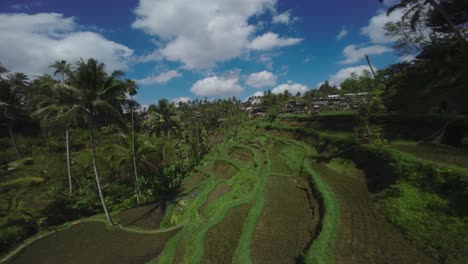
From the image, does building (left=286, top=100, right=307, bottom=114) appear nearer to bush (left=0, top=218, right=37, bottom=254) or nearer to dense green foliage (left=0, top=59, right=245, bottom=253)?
dense green foliage (left=0, top=59, right=245, bottom=253)

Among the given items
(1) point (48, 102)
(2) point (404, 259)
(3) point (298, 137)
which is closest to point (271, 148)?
(3) point (298, 137)

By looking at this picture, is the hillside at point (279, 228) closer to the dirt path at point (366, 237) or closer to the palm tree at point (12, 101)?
the dirt path at point (366, 237)

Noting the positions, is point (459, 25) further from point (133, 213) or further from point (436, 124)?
point (133, 213)

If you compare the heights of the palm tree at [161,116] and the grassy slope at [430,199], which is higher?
the palm tree at [161,116]

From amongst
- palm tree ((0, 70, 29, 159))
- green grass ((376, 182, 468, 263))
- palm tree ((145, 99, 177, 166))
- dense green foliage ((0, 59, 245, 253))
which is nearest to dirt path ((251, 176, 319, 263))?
green grass ((376, 182, 468, 263))

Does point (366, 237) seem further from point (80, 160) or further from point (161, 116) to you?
point (80, 160)

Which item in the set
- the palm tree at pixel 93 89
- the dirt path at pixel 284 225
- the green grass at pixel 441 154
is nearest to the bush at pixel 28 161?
the palm tree at pixel 93 89

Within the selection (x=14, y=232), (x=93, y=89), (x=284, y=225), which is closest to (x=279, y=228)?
(x=284, y=225)
